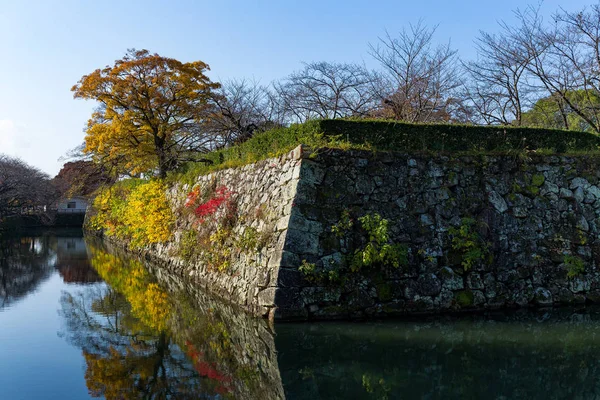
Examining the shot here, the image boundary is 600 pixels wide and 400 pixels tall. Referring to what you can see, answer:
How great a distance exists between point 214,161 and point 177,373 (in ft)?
35.1

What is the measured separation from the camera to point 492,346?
765 centimetres

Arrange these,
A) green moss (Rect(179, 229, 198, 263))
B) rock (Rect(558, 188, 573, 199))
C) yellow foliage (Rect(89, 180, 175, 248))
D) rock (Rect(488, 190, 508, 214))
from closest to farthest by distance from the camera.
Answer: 1. rock (Rect(488, 190, 508, 214))
2. rock (Rect(558, 188, 573, 199))
3. green moss (Rect(179, 229, 198, 263))
4. yellow foliage (Rect(89, 180, 175, 248))

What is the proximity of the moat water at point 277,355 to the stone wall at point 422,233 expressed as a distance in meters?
0.57

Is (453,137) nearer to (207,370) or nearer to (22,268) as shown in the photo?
(207,370)

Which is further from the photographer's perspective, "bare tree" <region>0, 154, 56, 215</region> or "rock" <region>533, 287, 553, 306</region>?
"bare tree" <region>0, 154, 56, 215</region>

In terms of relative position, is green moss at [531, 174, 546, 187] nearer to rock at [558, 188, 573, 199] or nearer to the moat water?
rock at [558, 188, 573, 199]

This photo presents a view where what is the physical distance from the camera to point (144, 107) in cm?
2081

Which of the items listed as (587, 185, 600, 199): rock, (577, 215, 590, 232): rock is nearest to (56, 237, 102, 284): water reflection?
(577, 215, 590, 232): rock

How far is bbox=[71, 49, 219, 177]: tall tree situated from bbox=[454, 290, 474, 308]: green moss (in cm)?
1354

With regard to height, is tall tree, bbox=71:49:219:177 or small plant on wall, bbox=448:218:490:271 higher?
tall tree, bbox=71:49:219:177

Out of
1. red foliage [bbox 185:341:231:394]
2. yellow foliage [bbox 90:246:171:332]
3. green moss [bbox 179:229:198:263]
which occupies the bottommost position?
red foliage [bbox 185:341:231:394]

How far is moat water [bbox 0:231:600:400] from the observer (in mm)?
5953

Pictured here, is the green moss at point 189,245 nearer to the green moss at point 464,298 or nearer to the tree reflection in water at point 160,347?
the tree reflection in water at point 160,347

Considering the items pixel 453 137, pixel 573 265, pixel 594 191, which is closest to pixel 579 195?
pixel 594 191
